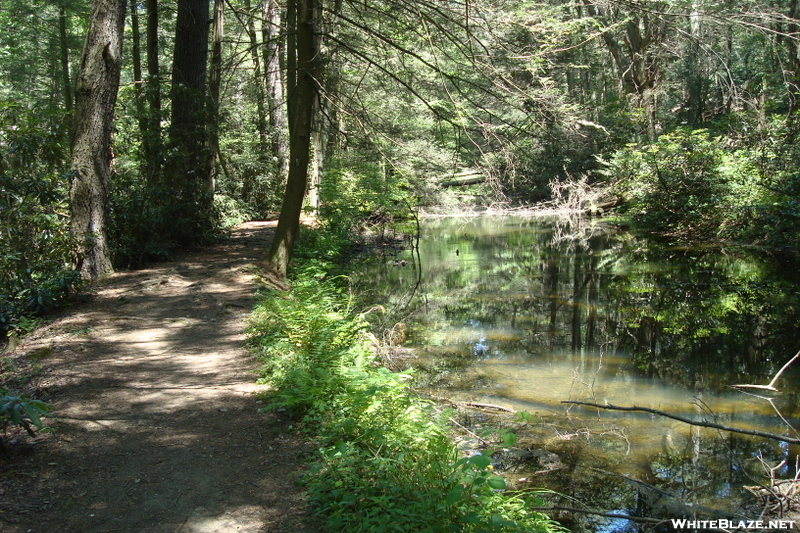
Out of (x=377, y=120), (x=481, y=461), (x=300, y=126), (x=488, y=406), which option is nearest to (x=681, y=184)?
(x=377, y=120)

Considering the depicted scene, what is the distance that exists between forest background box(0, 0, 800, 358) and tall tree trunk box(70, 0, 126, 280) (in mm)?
28

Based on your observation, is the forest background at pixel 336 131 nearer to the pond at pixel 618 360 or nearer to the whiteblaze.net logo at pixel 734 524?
the pond at pixel 618 360

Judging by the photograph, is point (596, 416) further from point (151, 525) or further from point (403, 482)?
point (151, 525)

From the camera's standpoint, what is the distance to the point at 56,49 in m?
25.4

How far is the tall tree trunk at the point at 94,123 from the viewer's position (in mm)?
8586

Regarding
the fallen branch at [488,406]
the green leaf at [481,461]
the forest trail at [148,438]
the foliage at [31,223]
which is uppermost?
the foliage at [31,223]

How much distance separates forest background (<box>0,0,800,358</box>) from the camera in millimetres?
6941

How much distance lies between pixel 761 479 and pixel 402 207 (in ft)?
47.4

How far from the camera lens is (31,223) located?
721 cm

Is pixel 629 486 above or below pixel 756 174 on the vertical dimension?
below

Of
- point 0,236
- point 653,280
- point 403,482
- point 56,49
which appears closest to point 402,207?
point 653,280

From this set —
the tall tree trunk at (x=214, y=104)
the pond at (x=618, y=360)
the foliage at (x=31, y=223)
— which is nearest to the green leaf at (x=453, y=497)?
the pond at (x=618, y=360)

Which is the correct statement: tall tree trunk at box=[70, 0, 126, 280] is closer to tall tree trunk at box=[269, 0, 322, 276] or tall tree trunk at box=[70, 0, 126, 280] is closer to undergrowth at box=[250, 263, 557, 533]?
tall tree trunk at box=[269, 0, 322, 276]

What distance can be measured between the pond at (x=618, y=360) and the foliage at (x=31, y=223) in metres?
4.60
